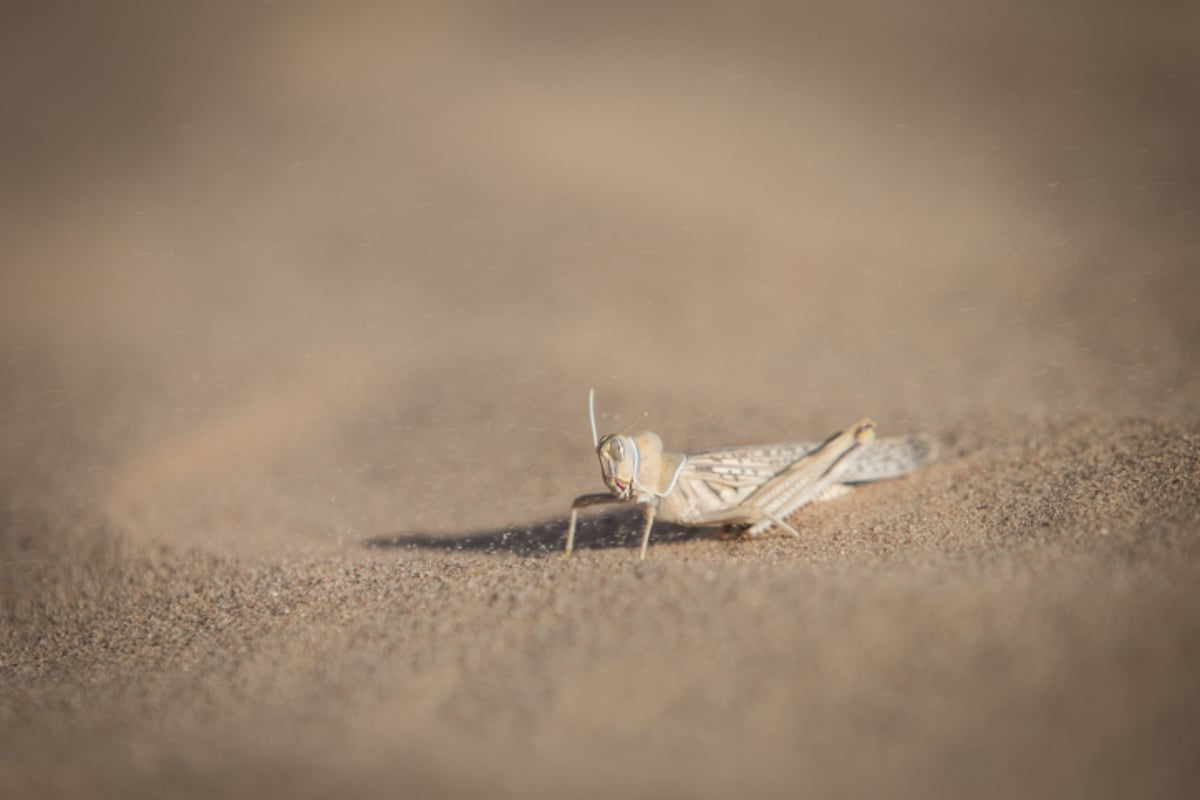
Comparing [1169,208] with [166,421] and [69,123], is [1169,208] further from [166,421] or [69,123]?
[69,123]

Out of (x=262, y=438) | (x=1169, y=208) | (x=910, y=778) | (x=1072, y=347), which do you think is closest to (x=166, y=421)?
(x=262, y=438)

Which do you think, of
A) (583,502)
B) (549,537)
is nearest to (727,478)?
(583,502)

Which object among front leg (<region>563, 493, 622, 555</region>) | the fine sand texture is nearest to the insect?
front leg (<region>563, 493, 622, 555</region>)

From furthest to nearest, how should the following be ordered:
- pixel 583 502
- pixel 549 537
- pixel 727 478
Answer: pixel 549 537 < pixel 727 478 < pixel 583 502

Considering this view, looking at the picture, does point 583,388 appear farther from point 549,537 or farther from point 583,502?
point 583,502

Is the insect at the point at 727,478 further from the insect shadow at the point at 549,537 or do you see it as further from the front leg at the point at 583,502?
the insect shadow at the point at 549,537

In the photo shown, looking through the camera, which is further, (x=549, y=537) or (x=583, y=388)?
(x=583, y=388)

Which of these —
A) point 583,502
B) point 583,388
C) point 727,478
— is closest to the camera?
point 583,502
